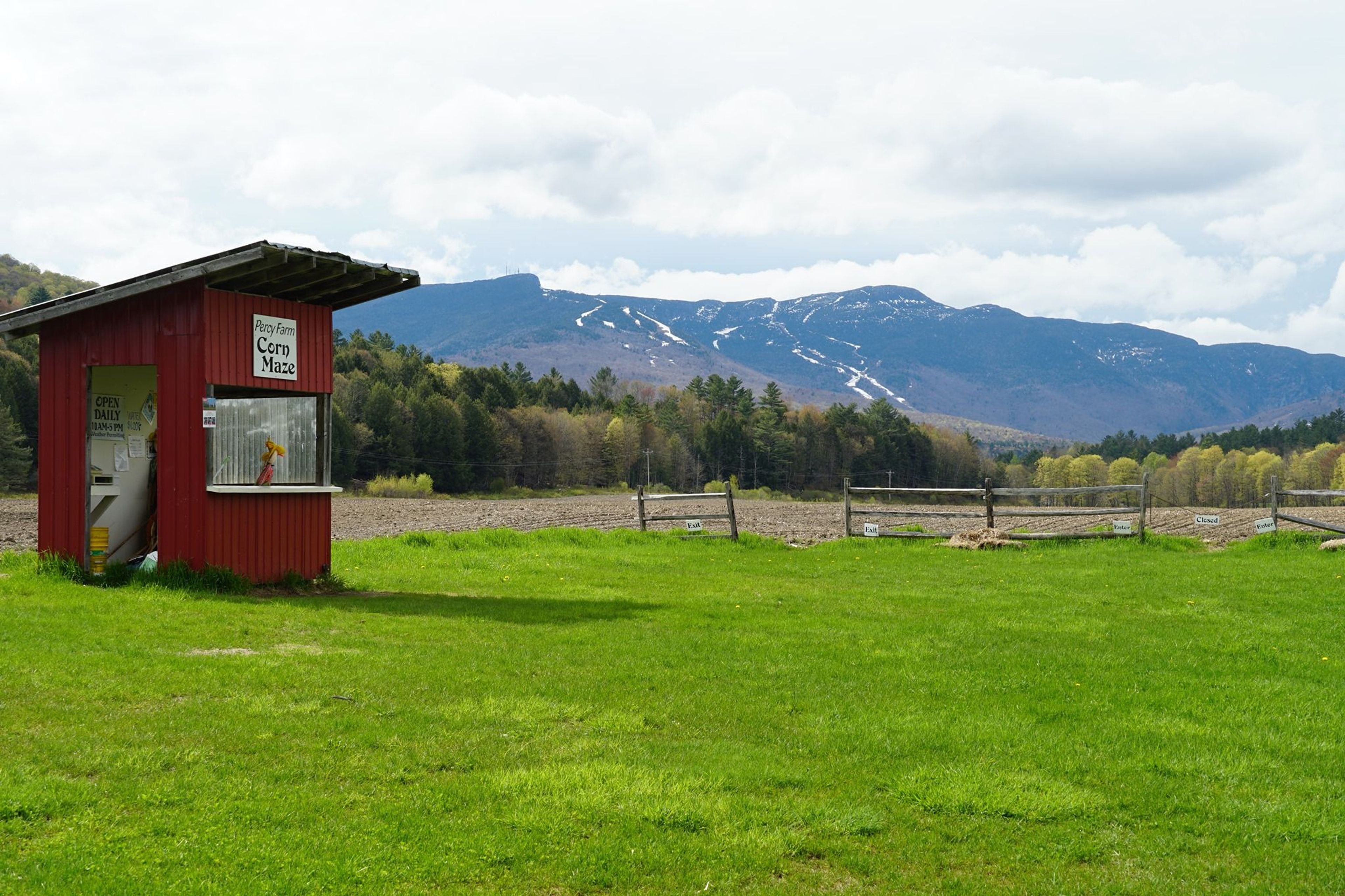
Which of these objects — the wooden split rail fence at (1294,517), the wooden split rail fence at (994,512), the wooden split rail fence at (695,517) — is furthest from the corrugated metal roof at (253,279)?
the wooden split rail fence at (1294,517)

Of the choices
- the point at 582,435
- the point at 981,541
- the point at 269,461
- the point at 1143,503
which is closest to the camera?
the point at 269,461

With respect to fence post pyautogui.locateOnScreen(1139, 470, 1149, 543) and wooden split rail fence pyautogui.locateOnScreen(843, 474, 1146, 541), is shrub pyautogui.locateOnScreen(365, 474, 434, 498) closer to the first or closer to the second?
wooden split rail fence pyautogui.locateOnScreen(843, 474, 1146, 541)

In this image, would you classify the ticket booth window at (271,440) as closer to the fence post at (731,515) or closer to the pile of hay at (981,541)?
the fence post at (731,515)

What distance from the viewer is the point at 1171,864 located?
19.0 feet

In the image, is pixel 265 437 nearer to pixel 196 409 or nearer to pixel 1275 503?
pixel 196 409

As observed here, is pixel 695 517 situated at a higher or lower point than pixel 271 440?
lower

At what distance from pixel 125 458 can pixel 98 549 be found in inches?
62.8

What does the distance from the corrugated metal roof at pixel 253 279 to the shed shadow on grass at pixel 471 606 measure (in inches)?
160

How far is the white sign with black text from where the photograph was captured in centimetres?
1485

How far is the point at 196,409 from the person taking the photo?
14.1 m

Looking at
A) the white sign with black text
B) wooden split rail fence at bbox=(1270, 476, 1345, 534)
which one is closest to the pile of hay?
wooden split rail fence at bbox=(1270, 476, 1345, 534)

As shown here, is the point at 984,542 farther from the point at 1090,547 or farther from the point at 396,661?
the point at 396,661

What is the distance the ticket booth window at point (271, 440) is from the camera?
1546 cm

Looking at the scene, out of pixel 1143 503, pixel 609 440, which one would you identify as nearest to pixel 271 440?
pixel 1143 503
